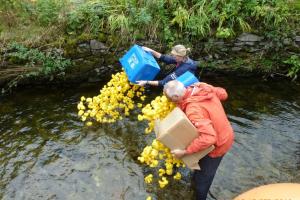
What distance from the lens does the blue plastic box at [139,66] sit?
5.72 meters

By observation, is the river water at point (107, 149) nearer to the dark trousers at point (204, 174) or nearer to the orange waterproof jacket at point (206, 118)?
the dark trousers at point (204, 174)

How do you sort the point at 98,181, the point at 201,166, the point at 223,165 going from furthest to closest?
the point at 223,165 → the point at 98,181 → the point at 201,166

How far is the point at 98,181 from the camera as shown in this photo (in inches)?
225

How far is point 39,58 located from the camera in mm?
7742

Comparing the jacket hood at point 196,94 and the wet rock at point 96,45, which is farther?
the wet rock at point 96,45

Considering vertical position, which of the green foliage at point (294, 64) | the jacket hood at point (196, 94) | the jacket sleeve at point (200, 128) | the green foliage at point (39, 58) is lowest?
the green foliage at point (294, 64)

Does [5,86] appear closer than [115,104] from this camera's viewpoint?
No

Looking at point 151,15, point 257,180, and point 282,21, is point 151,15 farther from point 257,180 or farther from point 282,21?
point 257,180

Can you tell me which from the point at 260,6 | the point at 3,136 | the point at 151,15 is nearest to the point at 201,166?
the point at 3,136

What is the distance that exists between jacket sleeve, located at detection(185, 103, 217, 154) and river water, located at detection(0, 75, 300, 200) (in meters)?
1.49

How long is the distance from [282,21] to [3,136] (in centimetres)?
616

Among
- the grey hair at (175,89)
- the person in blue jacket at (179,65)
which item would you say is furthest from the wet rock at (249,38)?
the grey hair at (175,89)

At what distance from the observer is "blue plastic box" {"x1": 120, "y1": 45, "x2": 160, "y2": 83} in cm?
572

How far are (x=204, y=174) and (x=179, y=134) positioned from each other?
2.54 feet
